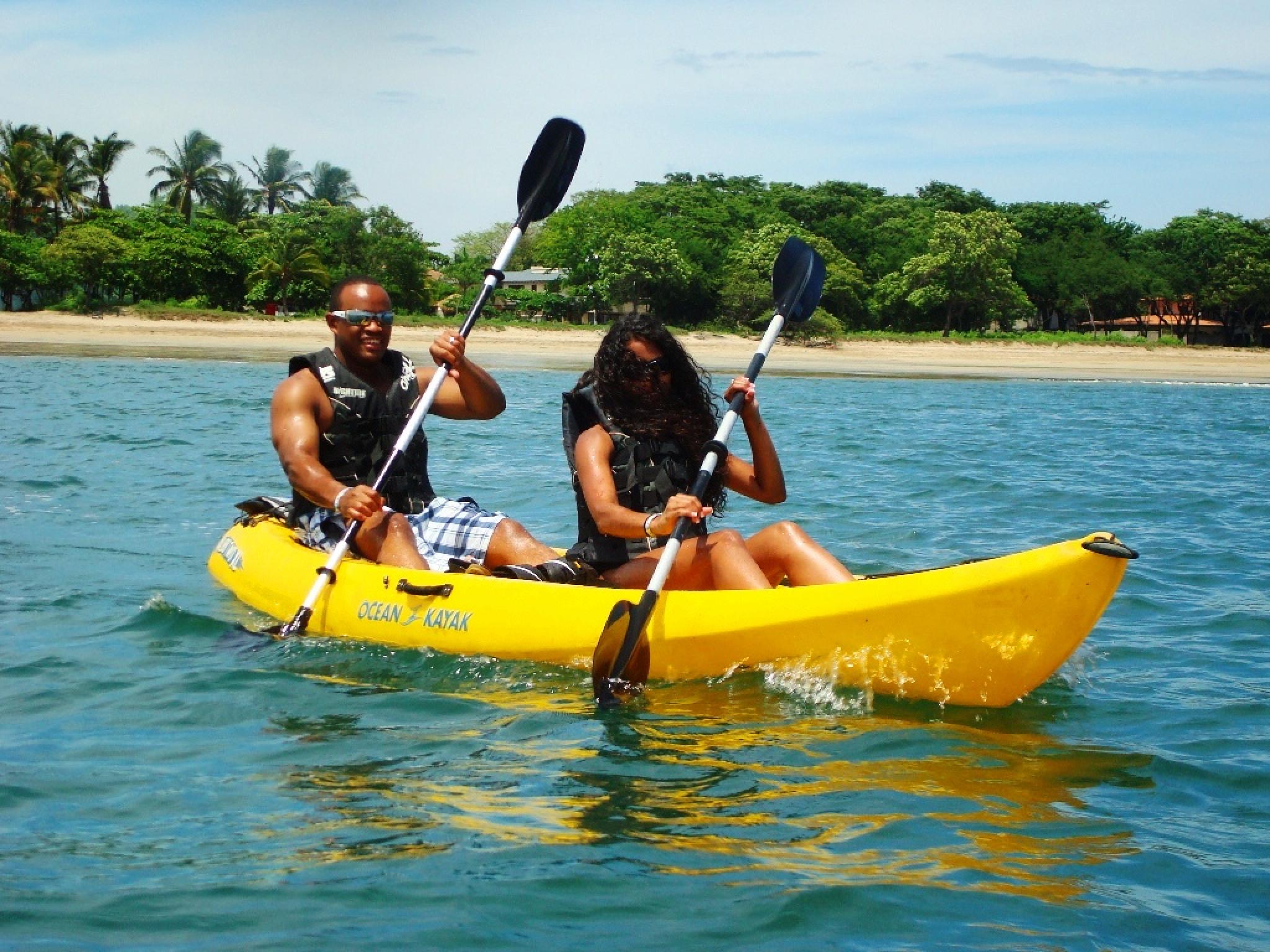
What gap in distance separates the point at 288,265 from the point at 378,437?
32.4m

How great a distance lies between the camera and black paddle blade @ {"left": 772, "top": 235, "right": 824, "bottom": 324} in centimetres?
596

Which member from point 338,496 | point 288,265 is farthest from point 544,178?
point 288,265

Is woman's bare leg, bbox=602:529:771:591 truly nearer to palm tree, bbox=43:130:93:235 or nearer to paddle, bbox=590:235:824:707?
paddle, bbox=590:235:824:707

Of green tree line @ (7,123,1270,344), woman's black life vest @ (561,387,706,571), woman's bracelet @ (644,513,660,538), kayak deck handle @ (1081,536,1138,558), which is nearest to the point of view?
kayak deck handle @ (1081,536,1138,558)

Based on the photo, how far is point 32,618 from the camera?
229 inches

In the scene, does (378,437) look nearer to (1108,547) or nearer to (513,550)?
(513,550)

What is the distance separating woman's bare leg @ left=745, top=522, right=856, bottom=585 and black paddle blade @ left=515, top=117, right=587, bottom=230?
2831 mm

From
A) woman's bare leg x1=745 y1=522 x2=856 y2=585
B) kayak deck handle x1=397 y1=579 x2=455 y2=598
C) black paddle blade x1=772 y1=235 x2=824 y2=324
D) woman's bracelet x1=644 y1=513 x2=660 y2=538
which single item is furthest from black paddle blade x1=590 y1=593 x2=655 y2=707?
black paddle blade x1=772 y1=235 x2=824 y2=324

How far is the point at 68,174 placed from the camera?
4541cm

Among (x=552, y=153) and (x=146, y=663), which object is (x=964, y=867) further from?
(x=552, y=153)

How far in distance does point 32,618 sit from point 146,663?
39.1 inches

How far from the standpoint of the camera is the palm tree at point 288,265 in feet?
120

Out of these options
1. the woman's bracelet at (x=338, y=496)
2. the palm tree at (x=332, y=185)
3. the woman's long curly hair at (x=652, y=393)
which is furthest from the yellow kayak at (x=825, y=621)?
the palm tree at (x=332, y=185)

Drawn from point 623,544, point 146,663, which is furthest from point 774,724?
point 146,663
